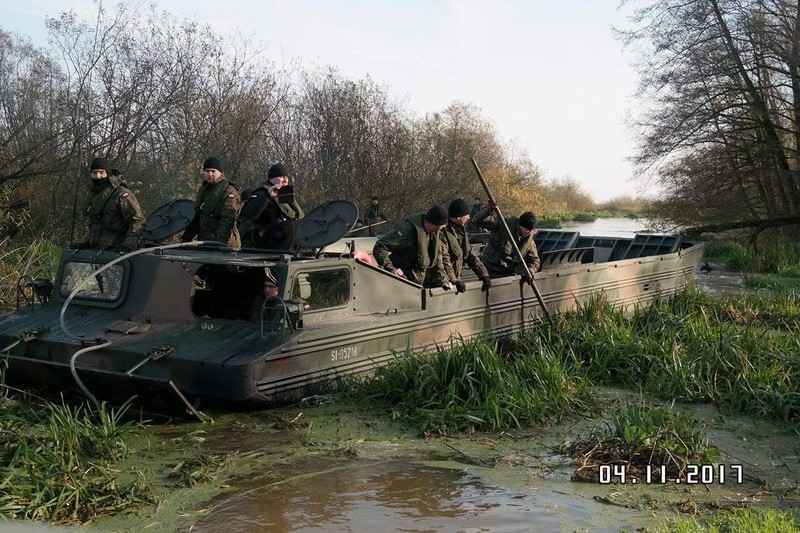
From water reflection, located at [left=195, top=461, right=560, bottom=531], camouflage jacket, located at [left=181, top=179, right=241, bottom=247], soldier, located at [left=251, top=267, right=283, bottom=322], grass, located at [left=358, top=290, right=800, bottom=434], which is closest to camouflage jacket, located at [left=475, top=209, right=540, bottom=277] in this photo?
grass, located at [left=358, top=290, right=800, bottom=434]

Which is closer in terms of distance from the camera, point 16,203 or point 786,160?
point 16,203

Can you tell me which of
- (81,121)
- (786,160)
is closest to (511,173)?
(786,160)

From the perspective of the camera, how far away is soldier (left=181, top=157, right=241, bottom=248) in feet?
29.2

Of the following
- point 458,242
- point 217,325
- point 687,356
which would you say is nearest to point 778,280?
point 687,356

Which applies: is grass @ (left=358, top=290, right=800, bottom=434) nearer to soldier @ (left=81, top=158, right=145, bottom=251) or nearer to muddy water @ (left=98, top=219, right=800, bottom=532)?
muddy water @ (left=98, top=219, right=800, bottom=532)

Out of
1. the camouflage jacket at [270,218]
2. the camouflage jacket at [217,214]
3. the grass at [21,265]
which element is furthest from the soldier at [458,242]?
the grass at [21,265]

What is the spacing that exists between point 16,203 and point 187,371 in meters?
8.37

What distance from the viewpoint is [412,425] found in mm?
6941

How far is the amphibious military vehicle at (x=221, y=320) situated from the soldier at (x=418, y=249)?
0.45 meters

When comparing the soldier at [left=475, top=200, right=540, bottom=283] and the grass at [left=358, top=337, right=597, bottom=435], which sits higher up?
the soldier at [left=475, top=200, right=540, bottom=283]

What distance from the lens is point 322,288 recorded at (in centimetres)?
752

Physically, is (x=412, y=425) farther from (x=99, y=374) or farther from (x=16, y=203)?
(x=16, y=203)

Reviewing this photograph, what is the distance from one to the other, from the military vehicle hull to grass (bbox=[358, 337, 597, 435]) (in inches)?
15.6

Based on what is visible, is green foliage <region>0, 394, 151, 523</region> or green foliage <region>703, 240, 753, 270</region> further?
green foliage <region>703, 240, 753, 270</region>
